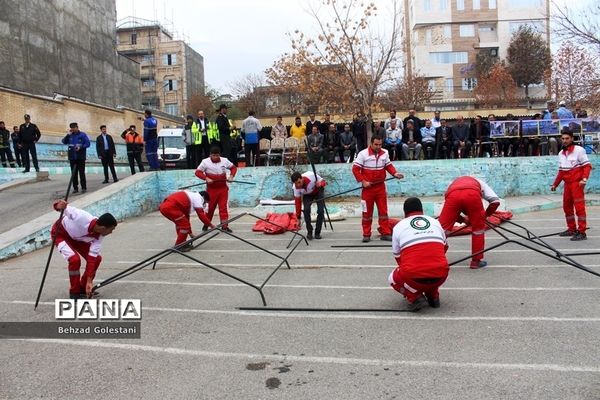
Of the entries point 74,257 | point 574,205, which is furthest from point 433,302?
point 574,205

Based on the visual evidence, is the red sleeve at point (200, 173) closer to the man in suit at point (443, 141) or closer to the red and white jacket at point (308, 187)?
the red and white jacket at point (308, 187)

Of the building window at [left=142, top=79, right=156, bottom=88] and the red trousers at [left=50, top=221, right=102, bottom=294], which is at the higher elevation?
the building window at [left=142, top=79, right=156, bottom=88]

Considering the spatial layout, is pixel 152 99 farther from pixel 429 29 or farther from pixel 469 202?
pixel 469 202

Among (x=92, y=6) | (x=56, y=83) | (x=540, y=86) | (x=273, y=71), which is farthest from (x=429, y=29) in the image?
(x=56, y=83)

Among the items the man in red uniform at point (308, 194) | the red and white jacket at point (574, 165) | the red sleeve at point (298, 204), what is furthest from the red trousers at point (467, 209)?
the red sleeve at point (298, 204)

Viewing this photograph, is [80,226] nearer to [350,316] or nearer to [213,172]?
[350,316]

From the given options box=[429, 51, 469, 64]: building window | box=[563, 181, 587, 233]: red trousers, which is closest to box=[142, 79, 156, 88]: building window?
box=[429, 51, 469, 64]: building window

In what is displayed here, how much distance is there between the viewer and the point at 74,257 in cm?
612

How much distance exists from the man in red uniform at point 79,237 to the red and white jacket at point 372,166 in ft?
16.7

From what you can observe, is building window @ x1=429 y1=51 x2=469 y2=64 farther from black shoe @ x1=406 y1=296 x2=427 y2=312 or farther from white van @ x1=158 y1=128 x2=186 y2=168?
black shoe @ x1=406 y1=296 x2=427 y2=312

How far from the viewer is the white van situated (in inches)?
912

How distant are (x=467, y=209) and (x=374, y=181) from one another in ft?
9.06

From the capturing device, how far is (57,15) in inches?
1283

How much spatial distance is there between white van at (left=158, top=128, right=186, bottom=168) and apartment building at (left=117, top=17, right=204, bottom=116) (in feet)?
142
